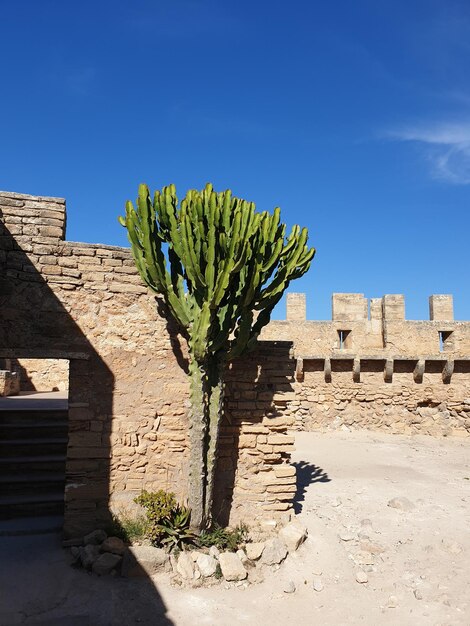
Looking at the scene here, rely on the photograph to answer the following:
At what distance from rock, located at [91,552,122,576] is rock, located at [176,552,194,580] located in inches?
28.7

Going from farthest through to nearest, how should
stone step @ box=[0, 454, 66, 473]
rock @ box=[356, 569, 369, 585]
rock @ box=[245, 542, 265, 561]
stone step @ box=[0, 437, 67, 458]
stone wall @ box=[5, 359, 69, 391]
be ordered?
stone wall @ box=[5, 359, 69, 391] < stone step @ box=[0, 437, 67, 458] < stone step @ box=[0, 454, 66, 473] < rock @ box=[245, 542, 265, 561] < rock @ box=[356, 569, 369, 585]

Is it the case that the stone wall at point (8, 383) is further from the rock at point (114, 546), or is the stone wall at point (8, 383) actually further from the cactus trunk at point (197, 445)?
the cactus trunk at point (197, 445)

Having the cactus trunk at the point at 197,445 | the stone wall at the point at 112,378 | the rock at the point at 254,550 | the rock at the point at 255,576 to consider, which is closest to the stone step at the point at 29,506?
the stone wall at the point at 112,378

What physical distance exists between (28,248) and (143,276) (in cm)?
166

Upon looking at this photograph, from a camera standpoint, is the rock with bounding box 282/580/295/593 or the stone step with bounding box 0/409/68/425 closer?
the rock with bounding box 282/580/295/593

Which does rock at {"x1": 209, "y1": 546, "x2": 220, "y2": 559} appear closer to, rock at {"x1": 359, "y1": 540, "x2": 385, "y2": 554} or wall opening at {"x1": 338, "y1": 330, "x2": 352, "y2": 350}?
rock at {"x1": 359, "y1": 540, "x2": 385, "y2": 554}

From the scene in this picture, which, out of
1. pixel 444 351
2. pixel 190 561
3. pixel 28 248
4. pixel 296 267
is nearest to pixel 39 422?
pixel 28 248

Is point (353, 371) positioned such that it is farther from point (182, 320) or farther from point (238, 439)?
point (182, 320)

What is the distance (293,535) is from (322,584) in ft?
2.71

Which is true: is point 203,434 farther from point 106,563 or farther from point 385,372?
point 385,372

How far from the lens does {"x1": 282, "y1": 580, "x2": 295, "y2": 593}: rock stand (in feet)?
18.3

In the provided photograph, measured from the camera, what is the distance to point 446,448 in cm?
1338

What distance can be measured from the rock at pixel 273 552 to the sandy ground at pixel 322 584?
11cm

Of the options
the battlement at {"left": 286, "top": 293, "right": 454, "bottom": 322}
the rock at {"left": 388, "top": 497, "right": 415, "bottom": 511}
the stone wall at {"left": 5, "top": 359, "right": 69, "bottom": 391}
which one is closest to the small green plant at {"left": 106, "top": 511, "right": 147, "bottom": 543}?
the rock at {"left": 388, "top": 497, "right": 415, "bottom": 511}
